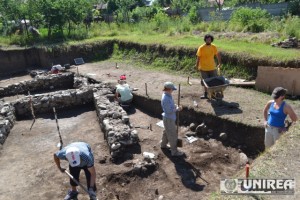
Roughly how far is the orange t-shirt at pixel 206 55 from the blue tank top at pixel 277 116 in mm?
3732

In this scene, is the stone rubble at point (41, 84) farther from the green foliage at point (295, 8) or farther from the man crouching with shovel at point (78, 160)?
the green foliage at point (295, 8)

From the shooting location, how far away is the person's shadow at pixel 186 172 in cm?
682

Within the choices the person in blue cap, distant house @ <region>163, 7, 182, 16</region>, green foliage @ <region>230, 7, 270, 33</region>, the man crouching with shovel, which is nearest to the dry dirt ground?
the person in blue cap

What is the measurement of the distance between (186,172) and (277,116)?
246 cm

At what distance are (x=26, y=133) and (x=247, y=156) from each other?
23.7 ft

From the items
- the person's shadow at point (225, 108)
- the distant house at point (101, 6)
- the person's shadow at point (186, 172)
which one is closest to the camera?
the person's shadow at point (186, 172)

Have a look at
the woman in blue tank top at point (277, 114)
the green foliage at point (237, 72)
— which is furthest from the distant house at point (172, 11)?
the woman in blue tank top at point (277, 114)

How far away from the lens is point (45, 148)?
9.38 meters

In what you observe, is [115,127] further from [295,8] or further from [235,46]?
[295,8]

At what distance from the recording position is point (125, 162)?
795 cm

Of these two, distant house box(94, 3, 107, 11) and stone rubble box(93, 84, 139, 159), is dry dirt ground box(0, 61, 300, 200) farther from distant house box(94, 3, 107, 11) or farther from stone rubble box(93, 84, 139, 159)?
distant house box(94, 3, 107, 11)

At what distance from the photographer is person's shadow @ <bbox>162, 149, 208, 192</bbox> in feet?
22.4

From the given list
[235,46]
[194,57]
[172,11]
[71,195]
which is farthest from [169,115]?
[172,11]

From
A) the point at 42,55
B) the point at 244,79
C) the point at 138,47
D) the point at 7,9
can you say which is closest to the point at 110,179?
the point at 244,79
